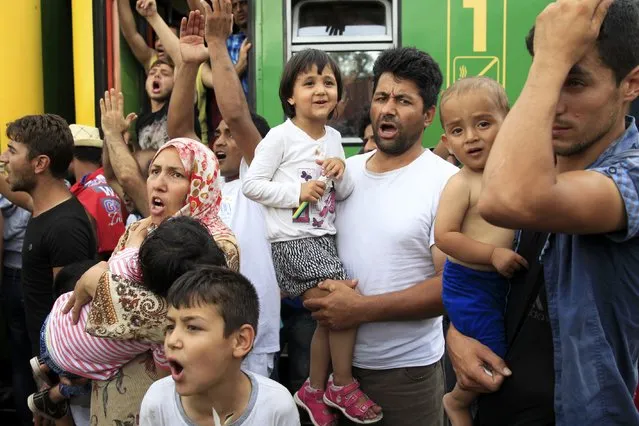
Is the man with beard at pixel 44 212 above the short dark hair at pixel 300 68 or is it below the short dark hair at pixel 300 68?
below

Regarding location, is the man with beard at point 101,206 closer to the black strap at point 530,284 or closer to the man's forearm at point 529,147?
the black strap at point 530,284

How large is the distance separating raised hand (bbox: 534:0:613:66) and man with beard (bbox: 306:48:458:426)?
1.32 metres

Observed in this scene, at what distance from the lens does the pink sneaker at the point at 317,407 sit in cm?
326

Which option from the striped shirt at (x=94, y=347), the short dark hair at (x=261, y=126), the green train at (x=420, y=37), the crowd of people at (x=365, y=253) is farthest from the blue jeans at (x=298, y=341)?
the striped shirt at (x=94, y=347)

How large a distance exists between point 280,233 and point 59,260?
1.36m

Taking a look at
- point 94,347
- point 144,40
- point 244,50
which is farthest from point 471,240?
point 144,40

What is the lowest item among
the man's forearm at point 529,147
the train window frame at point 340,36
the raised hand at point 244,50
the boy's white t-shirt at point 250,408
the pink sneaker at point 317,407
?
the pink sneaker at point 317,407

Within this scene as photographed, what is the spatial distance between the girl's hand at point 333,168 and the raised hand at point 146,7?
276cm

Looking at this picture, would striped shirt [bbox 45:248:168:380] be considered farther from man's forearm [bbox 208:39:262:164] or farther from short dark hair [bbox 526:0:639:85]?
short dark hair [bbox 526:0:639:85]

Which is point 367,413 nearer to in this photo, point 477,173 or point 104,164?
point 477,173

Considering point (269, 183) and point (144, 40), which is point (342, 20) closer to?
point (144, 40)

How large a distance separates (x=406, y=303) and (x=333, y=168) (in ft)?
1.90

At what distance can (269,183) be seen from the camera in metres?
3.33

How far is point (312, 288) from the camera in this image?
3225mm
